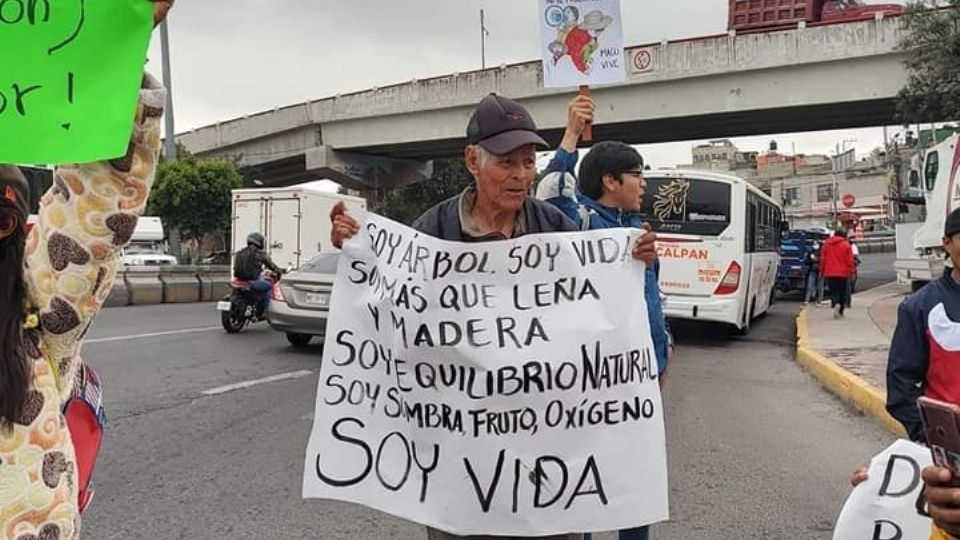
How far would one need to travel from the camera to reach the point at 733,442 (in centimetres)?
673

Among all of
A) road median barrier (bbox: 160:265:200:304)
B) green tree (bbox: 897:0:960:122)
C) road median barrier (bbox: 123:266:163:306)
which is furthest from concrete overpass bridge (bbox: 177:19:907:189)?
road median barrier (bbox: 123:266:163:306)

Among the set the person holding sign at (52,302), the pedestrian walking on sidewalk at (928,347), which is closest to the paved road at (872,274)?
the pedestrian walking on sidewalk at (928,347)

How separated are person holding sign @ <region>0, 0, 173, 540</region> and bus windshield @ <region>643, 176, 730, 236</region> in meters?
12.1

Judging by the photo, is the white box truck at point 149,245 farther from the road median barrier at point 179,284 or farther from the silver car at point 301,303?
the silver car at point 301,303

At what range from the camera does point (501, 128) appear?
272 centimetres

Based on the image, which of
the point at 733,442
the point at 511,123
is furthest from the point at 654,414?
the point at 733,442

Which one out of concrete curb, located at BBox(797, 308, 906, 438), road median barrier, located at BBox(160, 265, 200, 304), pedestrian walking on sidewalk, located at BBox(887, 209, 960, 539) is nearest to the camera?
pedestrian walking on sidewalk, located at BBox(887, 209, 960, 539)

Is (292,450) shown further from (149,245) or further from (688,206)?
(149,245)

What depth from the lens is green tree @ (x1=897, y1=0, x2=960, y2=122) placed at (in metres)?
19.6

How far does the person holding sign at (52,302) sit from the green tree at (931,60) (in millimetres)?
21214

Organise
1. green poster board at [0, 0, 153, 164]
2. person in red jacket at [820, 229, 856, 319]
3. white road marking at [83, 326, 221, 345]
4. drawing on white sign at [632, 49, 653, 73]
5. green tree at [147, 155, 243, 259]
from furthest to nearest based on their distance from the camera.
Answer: green tree at [147, 155, 243, 259]
drawing on white sign at [632, 49, 653, 73]
person in red jacket at [820, 229, 856, 319]
white road marking at [83, 326, 221, 345]
green poster board at [0, 0, 153, 164]

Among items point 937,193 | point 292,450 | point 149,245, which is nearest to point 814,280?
point 937,193

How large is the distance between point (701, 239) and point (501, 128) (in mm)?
11127

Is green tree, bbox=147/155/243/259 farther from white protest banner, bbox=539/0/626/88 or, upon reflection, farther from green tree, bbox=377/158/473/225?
white protest banner, bbox=539/0/626/88
